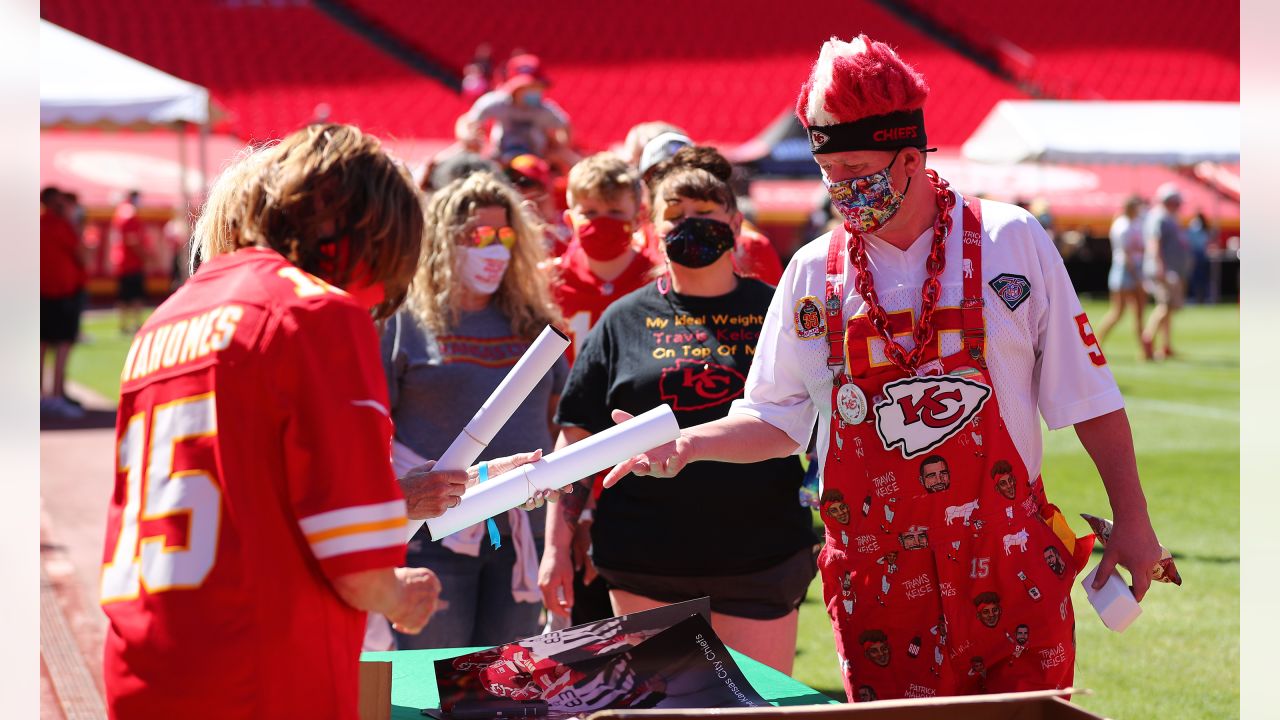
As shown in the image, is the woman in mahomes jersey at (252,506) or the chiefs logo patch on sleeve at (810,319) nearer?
the woman in mahomes jersey at (252,506)

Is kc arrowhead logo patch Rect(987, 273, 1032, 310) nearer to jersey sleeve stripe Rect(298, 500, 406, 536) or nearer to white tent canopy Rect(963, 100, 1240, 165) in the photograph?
jersey sleeve stripe Rect(298, 500, 406, 536)

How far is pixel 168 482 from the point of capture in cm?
170

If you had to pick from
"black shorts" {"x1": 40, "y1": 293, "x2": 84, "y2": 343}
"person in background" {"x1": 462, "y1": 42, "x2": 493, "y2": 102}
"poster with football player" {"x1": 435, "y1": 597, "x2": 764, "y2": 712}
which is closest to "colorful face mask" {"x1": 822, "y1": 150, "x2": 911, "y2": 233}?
"poster with football player" {"x1": 435, "y1": 597, "x2": 764, "y2": 712}

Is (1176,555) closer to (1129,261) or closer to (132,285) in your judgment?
(1129,261)

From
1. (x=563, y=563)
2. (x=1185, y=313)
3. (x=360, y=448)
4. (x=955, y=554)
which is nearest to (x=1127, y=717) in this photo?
(x=563, y=563)

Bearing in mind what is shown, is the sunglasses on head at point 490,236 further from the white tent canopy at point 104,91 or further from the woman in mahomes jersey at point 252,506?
the white tent canopy at point 104,91

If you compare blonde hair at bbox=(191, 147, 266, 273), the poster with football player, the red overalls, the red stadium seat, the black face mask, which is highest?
the red stadium seat

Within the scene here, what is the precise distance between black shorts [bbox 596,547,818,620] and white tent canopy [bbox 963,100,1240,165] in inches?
678

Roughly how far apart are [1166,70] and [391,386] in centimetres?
3192

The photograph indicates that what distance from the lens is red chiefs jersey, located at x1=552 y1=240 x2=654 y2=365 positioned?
188 inches

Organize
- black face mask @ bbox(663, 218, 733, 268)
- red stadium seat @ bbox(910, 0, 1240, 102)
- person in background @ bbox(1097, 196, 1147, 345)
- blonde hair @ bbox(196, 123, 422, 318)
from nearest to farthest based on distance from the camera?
blonde hair @ bbox(196, 123, 422, 318) < black face mask @ bbox(663, 218, 733, 268) < person in background @ bbox(1097, 196, 1147, 345) < red stadium seat @ bbox(910, 0, 1240, 102)

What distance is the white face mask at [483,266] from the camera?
3.98 m

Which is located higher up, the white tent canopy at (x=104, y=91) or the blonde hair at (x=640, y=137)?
the white tent canopy at (x=104, y=91)

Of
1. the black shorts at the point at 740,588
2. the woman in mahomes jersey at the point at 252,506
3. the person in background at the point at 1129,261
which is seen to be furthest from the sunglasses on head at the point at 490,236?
the person in background at the point at 1129,261
